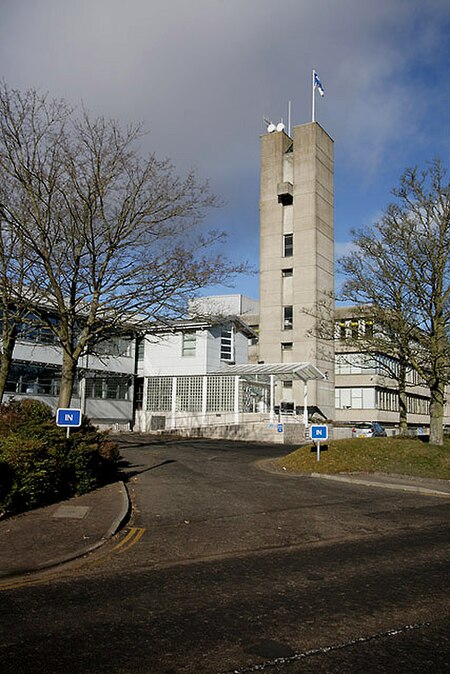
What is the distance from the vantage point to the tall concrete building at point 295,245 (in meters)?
52.7

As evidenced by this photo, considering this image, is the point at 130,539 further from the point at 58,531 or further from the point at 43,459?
the point at 43,459

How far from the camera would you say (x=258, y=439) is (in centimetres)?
3809

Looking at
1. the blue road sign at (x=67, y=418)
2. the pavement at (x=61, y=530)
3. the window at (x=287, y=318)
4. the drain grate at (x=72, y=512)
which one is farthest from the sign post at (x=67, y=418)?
the window at (x=287, y=318)

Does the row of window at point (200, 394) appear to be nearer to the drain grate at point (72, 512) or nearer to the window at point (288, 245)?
the window at point (288, 245)

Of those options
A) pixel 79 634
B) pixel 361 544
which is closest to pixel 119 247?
pixel 361 544

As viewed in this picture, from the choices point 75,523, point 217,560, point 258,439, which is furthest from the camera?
point 258,439

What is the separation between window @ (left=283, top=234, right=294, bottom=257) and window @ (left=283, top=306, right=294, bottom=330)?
16.1ft

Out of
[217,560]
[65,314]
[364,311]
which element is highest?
[364,311]

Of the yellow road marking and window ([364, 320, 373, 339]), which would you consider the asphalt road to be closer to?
the yellow road marking

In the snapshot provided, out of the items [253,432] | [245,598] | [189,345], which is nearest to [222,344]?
[189,345]

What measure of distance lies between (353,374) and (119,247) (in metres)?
49.3

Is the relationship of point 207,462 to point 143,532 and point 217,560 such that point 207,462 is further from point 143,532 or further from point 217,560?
point 217,560

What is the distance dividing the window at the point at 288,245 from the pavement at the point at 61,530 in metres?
42.1

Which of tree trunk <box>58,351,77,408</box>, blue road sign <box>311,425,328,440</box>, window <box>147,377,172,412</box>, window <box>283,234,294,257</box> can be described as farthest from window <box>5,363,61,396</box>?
window <box>283,234,294,257</box>
